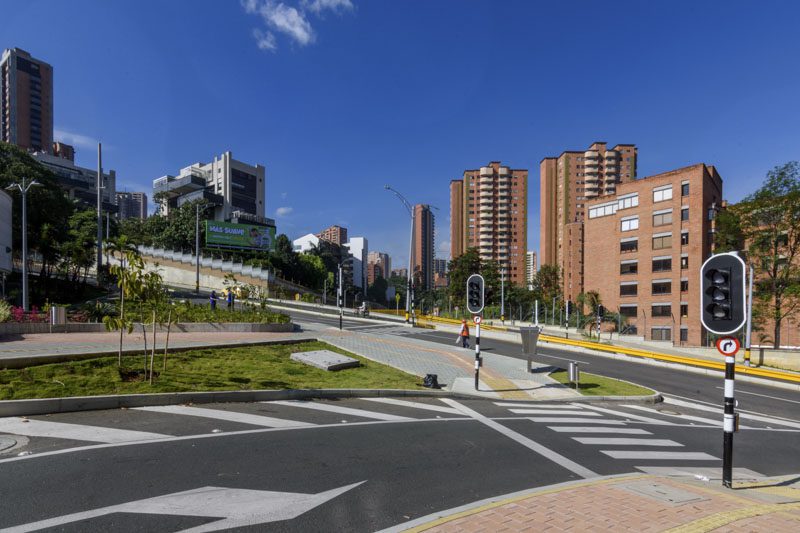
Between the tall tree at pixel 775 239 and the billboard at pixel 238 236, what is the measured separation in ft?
193

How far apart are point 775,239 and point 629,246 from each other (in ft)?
63.6

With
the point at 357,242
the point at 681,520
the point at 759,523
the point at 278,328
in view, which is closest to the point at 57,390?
the point at 681,520

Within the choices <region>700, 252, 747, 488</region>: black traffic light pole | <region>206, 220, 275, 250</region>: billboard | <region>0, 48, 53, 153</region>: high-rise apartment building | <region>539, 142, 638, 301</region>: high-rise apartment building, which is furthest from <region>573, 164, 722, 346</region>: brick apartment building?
<region>0, 48, 53, 153</region>: high-rise apartment building

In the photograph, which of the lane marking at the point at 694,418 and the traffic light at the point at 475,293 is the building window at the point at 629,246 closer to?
the lane marking at the point at 694,418

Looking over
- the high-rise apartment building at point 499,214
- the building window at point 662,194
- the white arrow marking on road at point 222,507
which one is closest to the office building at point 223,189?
the high-rise apartment building at point 499,214

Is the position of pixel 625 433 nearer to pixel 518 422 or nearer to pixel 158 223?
pixel 518 422

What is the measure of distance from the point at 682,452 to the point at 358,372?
929 centimetres

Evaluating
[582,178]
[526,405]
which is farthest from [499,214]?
[526,405]

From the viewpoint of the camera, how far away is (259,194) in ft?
358

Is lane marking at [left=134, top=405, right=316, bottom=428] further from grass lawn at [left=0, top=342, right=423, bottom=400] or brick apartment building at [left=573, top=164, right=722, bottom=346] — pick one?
brick apartment building at [left=573, top=164, right=722, bottom=346]

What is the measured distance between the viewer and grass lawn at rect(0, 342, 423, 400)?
30.6ft

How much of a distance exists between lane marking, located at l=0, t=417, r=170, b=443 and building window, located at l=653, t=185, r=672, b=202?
55.0 metres

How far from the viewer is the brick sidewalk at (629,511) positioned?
422 cm

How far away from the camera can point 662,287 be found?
47.5 m
